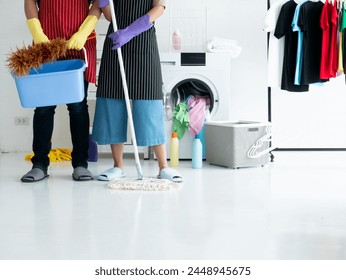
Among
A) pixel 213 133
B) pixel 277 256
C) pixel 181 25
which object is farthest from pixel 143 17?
pixel 181 25

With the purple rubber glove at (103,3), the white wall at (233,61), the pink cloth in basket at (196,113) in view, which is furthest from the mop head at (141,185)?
the white wall at (233,61)

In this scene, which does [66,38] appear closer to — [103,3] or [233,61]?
[103,3]

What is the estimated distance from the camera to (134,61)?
3266 mm

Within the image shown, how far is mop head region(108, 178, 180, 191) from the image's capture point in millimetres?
3053

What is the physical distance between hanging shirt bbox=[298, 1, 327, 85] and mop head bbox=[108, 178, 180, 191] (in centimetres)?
187

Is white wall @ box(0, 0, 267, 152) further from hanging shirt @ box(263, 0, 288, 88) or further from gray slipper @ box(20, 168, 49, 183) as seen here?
gray slipper @ box(20, 168, 49, 183)

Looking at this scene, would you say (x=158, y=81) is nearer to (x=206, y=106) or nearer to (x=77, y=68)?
(x=77, y=68)

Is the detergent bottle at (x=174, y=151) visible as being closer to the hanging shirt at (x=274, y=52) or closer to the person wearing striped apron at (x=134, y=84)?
the person wearing striped apron at (x=134, y=84)

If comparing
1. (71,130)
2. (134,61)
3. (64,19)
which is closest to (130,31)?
(134,61)

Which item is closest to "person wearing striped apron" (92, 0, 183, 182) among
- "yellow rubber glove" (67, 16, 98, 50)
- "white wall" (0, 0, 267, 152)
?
"yellow rubber glove" (67, 16, 98, 50)

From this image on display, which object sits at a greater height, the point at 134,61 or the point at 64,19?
the point at 64,19

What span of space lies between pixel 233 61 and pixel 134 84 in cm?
216

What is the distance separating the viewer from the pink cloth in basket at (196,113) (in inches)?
175

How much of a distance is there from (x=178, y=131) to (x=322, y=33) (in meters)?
1.35
